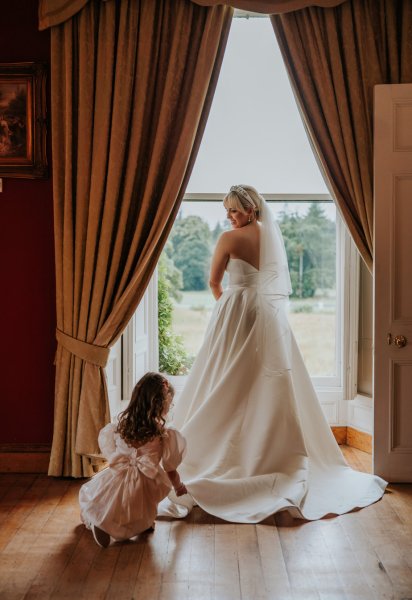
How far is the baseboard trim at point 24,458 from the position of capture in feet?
13.8

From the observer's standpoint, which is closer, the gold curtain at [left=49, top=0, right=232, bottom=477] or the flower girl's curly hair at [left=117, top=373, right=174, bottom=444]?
the flower girl's curly hair at [left=117, top=373, right=174, bottom=444]

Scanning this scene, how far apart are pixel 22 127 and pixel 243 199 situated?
4.89ft

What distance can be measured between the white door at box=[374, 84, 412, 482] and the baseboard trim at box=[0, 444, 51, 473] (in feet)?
6.93

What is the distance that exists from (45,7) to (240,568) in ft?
11.1

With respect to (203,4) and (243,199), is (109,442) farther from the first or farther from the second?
(203,4)

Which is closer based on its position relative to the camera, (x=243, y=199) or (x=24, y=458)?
(x=243, y=199)

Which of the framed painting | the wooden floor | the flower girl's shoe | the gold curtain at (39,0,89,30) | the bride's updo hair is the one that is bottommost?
the wooden floor

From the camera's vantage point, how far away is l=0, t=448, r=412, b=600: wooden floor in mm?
2582

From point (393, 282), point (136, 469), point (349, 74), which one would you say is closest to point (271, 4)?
point (349, 74)

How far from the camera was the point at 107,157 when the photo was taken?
406cm

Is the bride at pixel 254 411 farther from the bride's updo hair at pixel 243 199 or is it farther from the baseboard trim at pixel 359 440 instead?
the baseboard trim at pixel 359 440

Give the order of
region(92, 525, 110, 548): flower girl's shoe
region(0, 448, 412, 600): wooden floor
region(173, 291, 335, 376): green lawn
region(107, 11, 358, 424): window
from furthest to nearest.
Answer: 1. region(173, 291, 335, 376): green lawn
2. region(107, 11, 358, 424): window
3. region(92, 525, 110, 548): flower girl's shoe
4. region(0, 448, 412, 600): wooden floor

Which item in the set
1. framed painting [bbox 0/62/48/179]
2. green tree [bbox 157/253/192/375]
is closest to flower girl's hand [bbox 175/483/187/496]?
green tree [bbox 157/253/192/375]

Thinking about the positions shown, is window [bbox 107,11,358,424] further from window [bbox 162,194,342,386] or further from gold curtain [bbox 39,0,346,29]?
gold curtain [bbox 39,0,346,29]
